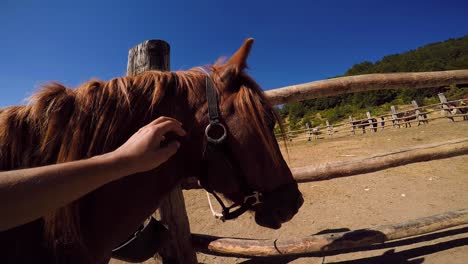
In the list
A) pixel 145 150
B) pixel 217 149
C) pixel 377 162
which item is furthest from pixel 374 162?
pixel 145 150

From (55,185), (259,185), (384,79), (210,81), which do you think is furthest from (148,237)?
(384,79)

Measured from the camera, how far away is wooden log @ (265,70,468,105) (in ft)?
7.49

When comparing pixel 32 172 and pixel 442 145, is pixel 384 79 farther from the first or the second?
pixel 32 172

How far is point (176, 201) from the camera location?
2188 millimetres

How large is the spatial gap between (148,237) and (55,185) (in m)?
1.53

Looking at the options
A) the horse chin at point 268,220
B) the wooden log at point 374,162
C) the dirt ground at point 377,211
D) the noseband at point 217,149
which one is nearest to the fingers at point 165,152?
the noseband at point 217,149

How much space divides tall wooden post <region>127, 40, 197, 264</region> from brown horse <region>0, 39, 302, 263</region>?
0.90 meters

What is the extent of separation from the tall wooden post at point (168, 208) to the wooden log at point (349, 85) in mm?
1020

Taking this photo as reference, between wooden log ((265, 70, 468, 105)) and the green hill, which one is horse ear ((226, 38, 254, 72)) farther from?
the green hill

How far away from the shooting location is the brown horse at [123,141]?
3.39 ft

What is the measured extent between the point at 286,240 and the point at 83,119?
5.83 feet

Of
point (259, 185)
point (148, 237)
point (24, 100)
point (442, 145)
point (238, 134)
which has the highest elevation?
point (24, 100)

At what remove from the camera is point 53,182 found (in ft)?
1.99

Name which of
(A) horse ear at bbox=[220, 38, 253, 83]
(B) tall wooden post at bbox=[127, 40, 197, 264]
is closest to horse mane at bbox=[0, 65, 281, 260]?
(A) horse ear at bbox=[220, 38, 253, 83]
